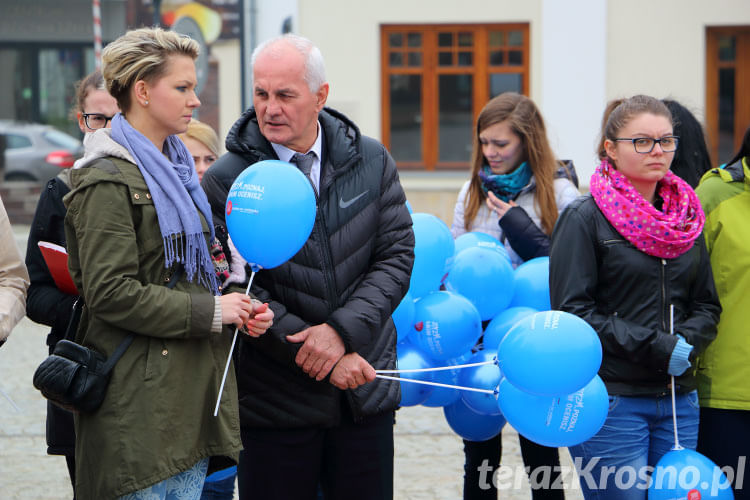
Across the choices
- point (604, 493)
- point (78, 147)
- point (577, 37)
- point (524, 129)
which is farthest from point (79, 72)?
point (604, 493)

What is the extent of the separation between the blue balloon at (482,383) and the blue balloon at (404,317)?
0.29 metres

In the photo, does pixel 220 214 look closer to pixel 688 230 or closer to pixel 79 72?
pixel 688 230

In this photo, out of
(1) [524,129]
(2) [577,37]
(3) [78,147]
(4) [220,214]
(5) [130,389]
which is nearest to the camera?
(5) [130,389]

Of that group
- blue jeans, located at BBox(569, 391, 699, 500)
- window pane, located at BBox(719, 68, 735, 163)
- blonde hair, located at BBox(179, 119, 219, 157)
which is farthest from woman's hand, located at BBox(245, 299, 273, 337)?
window pane, located at BBox(719, 68, 735, 163)

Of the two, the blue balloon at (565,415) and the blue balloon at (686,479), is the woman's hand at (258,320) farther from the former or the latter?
the blue balloon at (686,479)

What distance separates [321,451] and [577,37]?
10617 mm

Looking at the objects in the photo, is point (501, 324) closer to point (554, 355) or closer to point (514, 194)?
point (514, 194)

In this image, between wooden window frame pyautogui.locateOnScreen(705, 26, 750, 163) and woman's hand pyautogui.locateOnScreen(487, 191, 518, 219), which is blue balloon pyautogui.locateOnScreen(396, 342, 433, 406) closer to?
woman's hand pyautogui.locateOnScreen(487, 191, 518, 219)

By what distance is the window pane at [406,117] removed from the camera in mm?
13406

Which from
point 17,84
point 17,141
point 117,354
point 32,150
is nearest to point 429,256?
point 117,354

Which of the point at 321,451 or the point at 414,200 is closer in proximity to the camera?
the point at 321,451

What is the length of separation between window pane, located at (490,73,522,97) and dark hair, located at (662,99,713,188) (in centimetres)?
910

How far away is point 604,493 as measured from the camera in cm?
347

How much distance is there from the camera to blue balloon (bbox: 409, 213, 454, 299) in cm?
392
